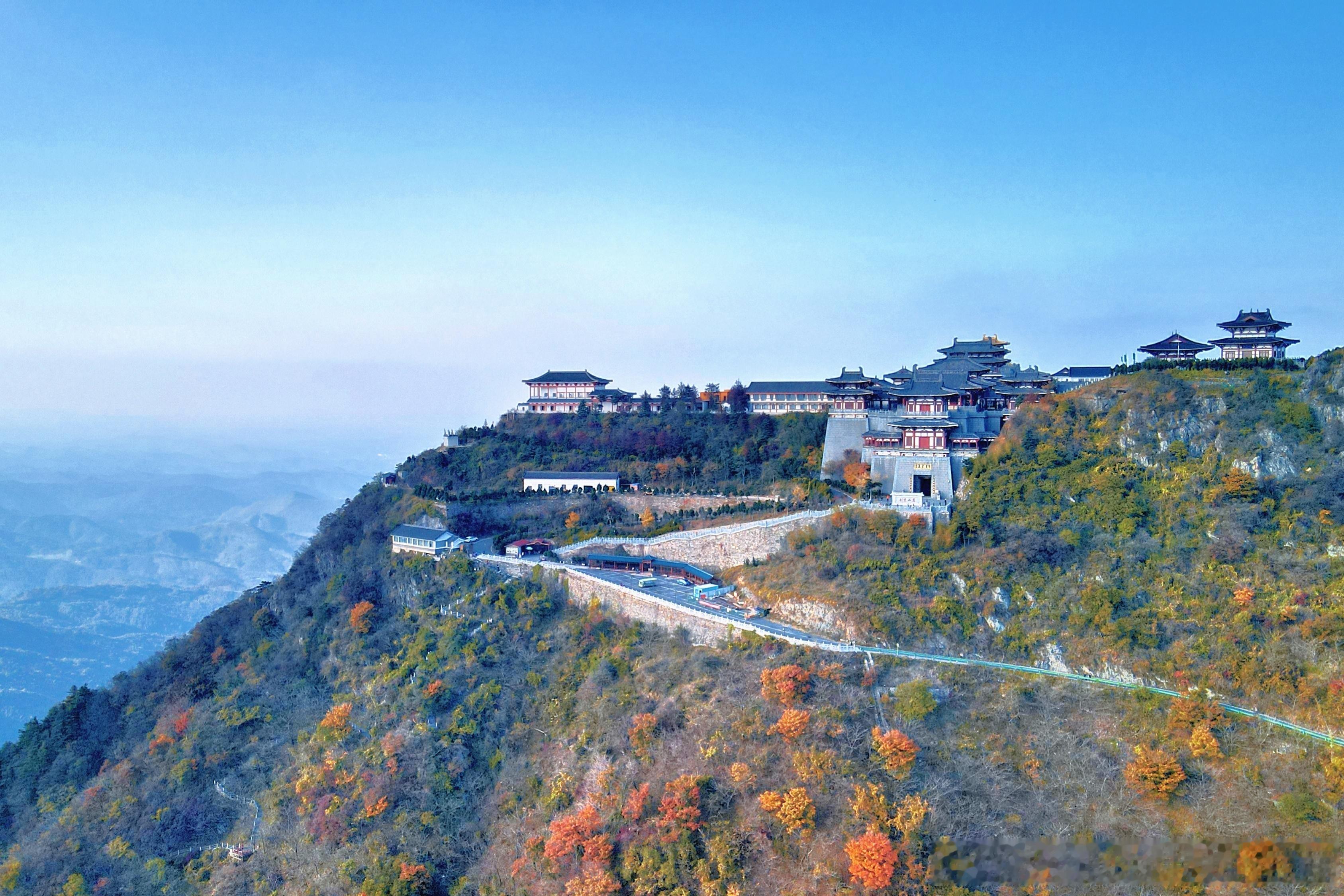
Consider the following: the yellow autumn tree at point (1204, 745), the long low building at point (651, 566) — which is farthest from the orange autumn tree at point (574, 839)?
the yellow autumn tree at point (1204, 745)

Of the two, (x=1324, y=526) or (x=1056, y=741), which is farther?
(x=1324, y=526)

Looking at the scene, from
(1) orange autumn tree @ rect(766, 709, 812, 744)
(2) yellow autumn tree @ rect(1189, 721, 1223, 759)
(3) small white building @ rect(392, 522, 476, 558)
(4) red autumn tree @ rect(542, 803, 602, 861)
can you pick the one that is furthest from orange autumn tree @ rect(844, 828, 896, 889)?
(3) small white building @ rect(392, 522, 476, 558)

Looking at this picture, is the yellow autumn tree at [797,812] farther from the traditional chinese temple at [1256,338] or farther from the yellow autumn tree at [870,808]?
the traditional chinese temple at [1256,338]

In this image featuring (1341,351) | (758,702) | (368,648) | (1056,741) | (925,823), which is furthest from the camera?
(368,648)

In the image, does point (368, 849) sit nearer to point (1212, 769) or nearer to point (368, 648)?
point (368, 648)

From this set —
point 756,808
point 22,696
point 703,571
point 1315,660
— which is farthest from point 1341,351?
point 22,696

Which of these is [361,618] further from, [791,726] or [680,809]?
[791,726]
